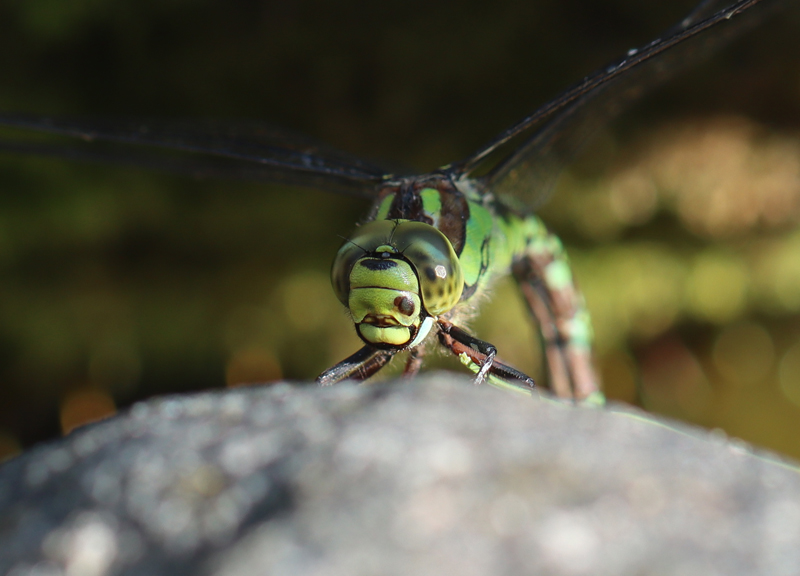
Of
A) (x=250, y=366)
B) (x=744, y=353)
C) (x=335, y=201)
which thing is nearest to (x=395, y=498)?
(x=335, y=201)

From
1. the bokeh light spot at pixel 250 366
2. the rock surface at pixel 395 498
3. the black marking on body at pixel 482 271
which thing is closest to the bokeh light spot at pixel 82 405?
the bokeh light spot at pixel 250 366

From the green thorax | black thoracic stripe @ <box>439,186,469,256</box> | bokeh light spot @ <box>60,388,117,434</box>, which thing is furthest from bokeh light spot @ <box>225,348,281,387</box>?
black thoracic stripe @ <box>439,186,469,256</box>

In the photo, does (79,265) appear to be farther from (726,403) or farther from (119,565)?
(726,403)

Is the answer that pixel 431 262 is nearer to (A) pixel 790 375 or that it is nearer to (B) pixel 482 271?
(B) pixel 482 271

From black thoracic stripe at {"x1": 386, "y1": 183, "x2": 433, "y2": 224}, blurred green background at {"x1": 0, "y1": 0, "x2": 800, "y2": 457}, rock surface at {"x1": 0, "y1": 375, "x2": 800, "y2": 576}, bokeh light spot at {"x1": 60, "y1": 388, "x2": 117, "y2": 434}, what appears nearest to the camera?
rock surface at {"x1": 0, "y1": 375, "x2": 800, "y2": 576}

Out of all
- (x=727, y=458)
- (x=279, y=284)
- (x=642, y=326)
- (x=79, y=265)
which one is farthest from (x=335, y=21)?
(x=727, y=458)

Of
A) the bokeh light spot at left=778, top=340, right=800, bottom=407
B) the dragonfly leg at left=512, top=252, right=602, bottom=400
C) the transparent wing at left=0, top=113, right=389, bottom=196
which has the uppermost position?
the transparent wing at left=0, top=113, right=389, bottom=196

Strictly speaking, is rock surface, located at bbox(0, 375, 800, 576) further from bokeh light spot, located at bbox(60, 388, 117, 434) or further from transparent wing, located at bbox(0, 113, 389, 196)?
bokeh light spot, located at bbox(60, 388, 117, 434)
